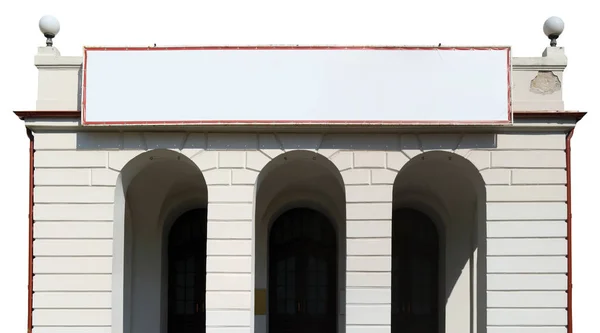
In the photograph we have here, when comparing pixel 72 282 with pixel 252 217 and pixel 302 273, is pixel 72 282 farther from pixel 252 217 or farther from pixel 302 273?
pixel 302 273

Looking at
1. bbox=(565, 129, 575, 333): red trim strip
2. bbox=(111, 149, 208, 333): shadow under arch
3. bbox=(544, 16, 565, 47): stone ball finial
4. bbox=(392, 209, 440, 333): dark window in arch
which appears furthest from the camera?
bbox=(392, 209, 440, 333): dark window in arch

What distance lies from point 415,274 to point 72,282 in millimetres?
7871

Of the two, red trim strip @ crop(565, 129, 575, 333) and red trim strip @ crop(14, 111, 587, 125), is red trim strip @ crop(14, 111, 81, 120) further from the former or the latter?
red trim strip @ crop(565, 129, 575, 333)

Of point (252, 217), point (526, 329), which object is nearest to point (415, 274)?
point (526, 329)

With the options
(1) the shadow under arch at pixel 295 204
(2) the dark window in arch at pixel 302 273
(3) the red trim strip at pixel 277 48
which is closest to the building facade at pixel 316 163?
(3) the red trim strip at pixel 277 48

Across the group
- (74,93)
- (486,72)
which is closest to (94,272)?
(74,93)

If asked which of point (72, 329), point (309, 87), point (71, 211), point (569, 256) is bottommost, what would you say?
point (72, 329)

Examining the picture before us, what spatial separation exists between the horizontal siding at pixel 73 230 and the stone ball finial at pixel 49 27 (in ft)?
10.9

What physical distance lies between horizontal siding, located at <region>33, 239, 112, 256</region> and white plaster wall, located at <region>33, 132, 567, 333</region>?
2 cm

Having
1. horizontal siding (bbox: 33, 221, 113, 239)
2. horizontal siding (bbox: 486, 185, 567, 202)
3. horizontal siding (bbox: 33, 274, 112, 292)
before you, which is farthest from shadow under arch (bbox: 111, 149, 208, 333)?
horizontal siding (bbox: 486, 185, 567, 202)

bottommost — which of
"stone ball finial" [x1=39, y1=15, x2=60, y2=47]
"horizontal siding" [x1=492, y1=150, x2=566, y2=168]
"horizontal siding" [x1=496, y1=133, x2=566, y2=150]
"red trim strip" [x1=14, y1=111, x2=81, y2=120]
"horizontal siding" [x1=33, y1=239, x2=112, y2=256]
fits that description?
"horizontal siding" [x1=33, y1=239, x2=112, y2=256]

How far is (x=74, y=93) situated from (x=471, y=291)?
8.66 meters

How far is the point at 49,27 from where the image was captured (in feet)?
56.3

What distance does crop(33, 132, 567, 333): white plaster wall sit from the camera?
16500 mm
